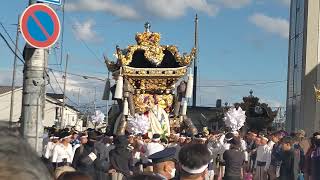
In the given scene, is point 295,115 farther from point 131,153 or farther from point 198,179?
point 198,179

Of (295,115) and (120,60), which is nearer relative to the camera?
(120,60)

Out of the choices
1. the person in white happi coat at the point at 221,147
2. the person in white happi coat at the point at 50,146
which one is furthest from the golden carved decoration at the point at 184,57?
the person in white happi coat at the point at 50,146

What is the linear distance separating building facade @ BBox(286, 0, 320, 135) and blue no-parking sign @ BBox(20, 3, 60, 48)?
3096 centimetres

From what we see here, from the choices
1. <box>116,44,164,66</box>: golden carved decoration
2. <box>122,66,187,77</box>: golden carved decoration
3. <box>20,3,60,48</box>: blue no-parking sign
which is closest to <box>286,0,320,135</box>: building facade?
<box>122,66,187,77</box>: golden carved decoration

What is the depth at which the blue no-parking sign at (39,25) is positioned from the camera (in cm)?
746

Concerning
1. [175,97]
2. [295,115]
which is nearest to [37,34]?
[175,97]

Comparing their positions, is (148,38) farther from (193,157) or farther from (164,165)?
(193,157)

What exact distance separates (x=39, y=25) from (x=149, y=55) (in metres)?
18.4

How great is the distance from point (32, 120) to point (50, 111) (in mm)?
74715

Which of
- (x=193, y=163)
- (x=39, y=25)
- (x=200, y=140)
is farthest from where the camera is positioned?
(x=200, y=140)

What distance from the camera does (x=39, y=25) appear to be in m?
7.59

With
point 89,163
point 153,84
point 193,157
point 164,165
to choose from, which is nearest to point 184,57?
point 153,84

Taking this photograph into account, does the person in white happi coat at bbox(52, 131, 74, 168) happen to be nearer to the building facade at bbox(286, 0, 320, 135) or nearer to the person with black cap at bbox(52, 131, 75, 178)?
the person with black cap at bbox(52, 131, 75, 178)

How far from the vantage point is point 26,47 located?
312 inches
